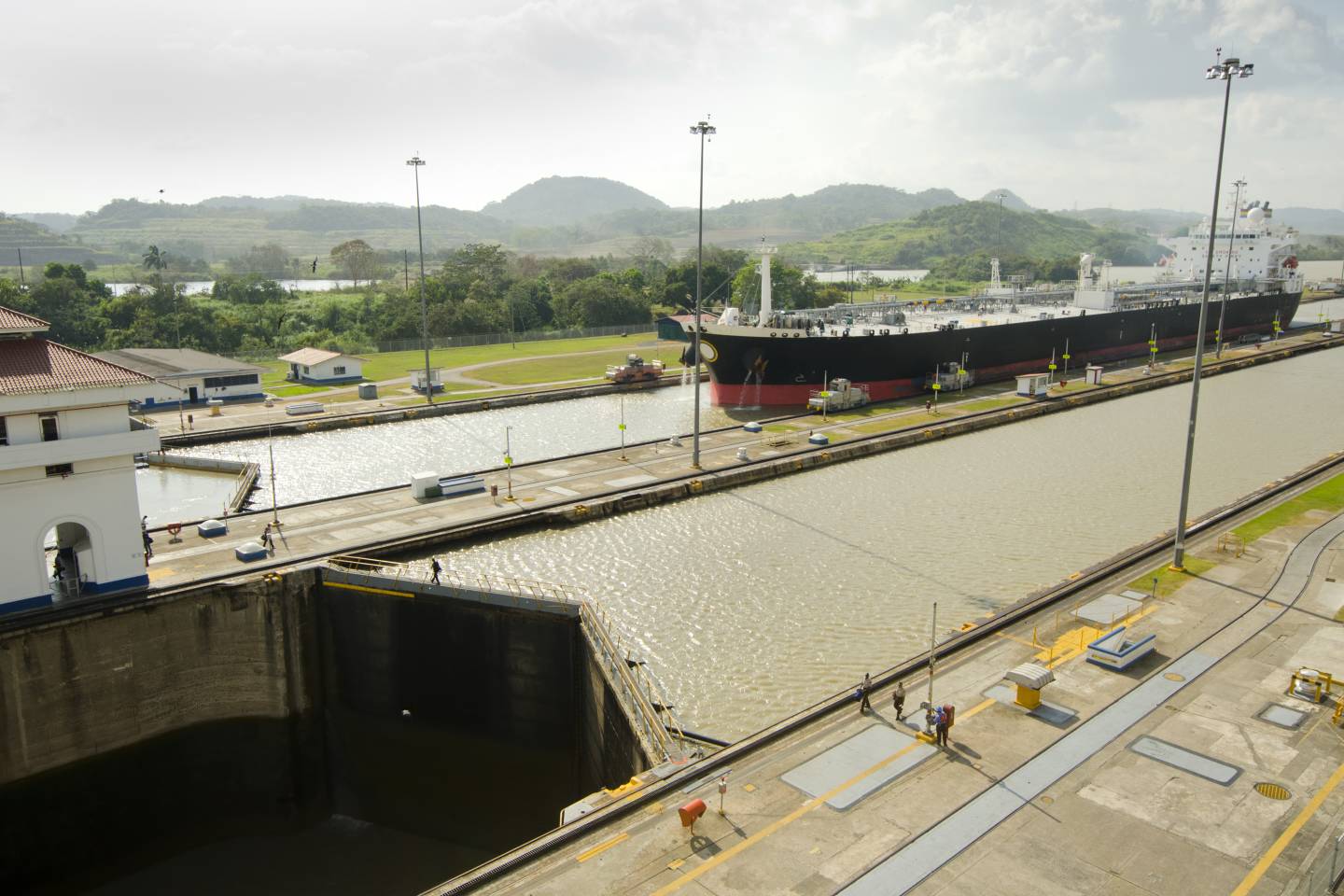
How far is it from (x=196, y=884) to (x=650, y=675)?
11.1 m

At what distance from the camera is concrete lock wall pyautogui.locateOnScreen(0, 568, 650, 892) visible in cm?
1981

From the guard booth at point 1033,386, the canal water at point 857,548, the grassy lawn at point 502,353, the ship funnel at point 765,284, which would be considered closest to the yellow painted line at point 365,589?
the canal water at point 857,548

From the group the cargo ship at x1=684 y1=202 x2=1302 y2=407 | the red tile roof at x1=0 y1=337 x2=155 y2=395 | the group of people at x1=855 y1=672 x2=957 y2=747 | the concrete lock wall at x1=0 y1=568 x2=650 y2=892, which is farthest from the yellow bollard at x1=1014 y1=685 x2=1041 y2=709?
the cargo ship at x1=684 y1=202 x2=1302 y2=407

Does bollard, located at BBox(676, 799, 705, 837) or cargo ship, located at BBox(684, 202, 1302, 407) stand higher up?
cargo ship, located at BBox(684, 202, 1302, 407)

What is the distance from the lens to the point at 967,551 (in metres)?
29.8

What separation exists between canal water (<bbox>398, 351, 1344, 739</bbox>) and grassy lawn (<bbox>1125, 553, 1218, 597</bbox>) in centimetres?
277

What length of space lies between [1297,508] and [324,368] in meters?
57.6

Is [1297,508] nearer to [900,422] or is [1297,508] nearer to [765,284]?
[900,422]

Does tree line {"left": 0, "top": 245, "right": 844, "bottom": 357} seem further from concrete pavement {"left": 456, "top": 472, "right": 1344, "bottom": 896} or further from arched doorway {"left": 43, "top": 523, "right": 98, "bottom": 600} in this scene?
arched doorway {"left": 43, "top": 523, "right": 98, "bottom": 600}

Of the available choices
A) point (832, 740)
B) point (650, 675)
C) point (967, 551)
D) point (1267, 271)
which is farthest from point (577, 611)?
point (1267, 271)

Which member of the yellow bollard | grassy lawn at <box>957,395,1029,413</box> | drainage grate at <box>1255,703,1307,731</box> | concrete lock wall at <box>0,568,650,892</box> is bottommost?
concrete lock wall at <box>0,568,650,892</box>

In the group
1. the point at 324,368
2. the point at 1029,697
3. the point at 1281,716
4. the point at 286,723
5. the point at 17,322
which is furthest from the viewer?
the point at 324,368

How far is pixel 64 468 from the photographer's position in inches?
831

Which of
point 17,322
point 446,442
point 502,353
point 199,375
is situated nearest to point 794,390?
point 446,442
